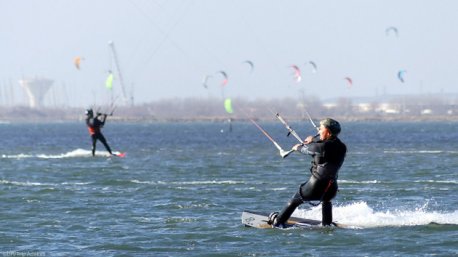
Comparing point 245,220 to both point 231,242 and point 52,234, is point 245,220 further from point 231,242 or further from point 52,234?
point 52,234

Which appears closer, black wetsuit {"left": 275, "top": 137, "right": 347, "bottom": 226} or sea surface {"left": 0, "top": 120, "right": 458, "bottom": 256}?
sea surface {"left": 0, "top": 120, "right": 458, "bottom": 256}

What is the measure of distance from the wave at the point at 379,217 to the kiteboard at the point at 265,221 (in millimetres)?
562

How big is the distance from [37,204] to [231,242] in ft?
23.6

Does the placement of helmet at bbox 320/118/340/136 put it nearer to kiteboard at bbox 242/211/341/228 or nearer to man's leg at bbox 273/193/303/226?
man's leg at bbox 273/193/303/226

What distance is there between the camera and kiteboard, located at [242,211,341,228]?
54.6 feet

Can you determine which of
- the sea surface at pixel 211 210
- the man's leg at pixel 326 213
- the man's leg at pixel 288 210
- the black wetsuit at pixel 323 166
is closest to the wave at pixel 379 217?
the sea surface at pixel 211 210

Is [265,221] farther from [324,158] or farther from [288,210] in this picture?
[324,158]

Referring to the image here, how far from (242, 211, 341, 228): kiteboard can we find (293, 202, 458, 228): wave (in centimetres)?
56

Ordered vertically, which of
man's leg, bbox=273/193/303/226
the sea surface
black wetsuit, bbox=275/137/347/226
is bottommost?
the sea surface

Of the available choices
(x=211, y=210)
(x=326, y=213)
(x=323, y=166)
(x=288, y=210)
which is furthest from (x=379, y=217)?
(x=211, y=210)

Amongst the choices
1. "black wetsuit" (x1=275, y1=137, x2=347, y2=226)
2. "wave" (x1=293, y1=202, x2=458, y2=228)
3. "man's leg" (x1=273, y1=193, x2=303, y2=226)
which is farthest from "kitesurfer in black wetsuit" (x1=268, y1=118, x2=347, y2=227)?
"wave" (x1=293, y1=202, x2=458, y2=228)

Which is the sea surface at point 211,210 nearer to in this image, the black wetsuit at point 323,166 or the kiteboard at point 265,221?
the kiteboard at point 265,221

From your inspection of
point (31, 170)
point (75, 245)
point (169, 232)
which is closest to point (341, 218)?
point (169, 232)

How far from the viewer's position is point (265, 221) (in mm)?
16875
